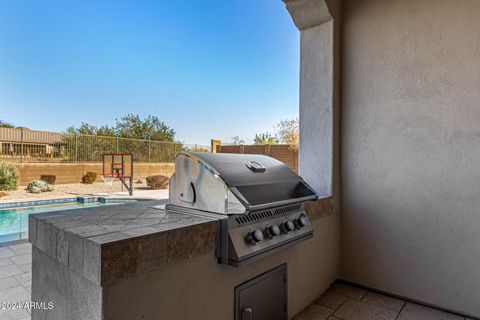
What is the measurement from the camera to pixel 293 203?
63.7 inches

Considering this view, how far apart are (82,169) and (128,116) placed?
446 centimetres

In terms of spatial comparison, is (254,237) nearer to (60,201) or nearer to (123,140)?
A: (60,201)

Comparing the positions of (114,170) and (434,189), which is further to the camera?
(114,170)

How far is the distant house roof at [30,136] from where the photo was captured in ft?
32.0

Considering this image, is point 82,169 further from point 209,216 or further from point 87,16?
point 209,216

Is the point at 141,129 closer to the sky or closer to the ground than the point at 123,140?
closer to the sky

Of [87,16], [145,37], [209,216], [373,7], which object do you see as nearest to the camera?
[209,216]

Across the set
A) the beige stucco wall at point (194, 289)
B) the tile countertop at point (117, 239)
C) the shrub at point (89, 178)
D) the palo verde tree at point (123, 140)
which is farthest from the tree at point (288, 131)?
the shrub at point (89, 178)

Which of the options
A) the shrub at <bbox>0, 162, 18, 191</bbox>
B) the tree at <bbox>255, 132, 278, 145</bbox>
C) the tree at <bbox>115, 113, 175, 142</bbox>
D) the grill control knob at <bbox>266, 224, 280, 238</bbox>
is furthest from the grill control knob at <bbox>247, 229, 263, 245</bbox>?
the tree at <bbox>115, 113, 175, 142</bbox>

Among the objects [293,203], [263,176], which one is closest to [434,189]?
[293,203]

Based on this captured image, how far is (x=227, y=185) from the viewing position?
1296 mm

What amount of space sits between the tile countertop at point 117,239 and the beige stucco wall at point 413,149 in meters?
1.76

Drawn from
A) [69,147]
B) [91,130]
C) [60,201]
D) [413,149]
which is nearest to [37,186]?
[60,201]

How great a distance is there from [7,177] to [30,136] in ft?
7.03
